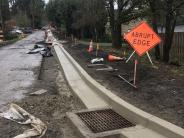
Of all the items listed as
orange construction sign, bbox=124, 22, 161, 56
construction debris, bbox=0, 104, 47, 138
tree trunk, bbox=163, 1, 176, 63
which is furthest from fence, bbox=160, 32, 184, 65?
construction debris, bbox=0, 104, 47, 138

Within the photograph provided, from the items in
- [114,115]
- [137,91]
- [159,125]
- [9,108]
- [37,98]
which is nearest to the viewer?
[159,125]

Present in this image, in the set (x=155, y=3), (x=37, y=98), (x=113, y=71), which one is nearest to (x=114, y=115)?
(x=37, y=98)

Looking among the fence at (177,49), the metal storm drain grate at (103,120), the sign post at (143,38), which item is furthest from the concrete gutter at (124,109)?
the fence at (177,49)

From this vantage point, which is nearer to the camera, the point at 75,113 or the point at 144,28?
the point at 75,113

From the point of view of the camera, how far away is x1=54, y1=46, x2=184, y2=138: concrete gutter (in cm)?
614

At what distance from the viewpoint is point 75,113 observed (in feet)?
26.0

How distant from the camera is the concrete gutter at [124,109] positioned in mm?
6141

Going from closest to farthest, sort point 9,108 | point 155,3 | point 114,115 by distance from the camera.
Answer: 1. point 114,115
2. point 9,108
3. point 155,3

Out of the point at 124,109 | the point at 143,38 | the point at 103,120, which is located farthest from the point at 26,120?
the point at 143,38

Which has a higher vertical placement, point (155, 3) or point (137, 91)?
point (155, 3)

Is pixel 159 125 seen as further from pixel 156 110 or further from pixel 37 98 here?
pixel 37 98

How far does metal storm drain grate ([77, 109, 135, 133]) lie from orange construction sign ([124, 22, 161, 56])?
115 inches

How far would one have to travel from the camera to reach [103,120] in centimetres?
742

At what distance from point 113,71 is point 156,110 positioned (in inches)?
242
